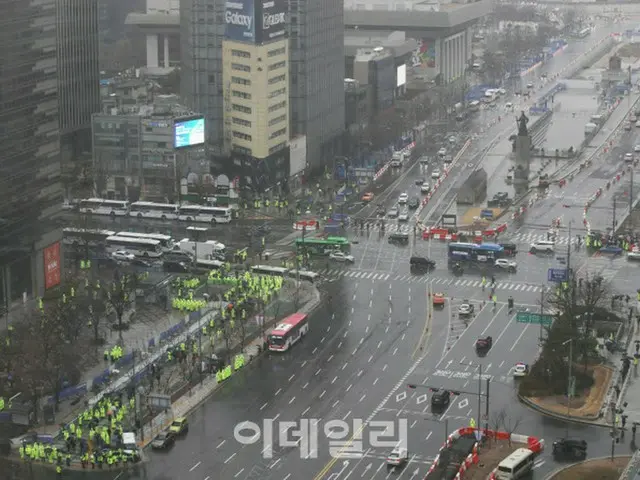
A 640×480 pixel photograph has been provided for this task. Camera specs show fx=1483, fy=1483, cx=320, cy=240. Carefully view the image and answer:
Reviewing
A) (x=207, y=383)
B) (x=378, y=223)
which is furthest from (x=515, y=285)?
(x=207, y=383)

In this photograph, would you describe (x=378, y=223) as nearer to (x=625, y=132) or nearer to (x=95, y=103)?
(x=95, y=103)

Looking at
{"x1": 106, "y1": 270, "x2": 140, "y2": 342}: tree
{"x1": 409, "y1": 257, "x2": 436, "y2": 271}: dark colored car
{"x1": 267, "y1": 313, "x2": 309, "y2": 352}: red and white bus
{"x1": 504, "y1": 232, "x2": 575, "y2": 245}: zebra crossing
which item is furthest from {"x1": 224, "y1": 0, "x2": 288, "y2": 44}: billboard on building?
{"x1": 267, "y1": 313, "x2": 309, "y2": 352}: red and white bus

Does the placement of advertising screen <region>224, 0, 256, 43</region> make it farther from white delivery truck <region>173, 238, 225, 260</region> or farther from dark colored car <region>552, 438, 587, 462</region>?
dark colored car <region>552, 438, 587, 462</region>

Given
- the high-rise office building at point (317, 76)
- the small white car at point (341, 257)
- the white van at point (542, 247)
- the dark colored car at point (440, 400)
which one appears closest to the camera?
the dark colored car at point (440, 400)

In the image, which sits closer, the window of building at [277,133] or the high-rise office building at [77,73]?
the window of building at [277,133]

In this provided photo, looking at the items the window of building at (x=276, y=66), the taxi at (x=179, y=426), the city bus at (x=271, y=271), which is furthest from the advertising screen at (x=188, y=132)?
the taxi at (x=179, y=426)

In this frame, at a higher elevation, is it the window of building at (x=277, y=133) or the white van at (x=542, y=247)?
the window of building at (x=277, y=133)

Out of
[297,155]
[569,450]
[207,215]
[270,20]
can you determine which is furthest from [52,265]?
[569,450]

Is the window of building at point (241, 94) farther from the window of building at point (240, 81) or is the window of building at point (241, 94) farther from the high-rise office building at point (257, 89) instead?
the window of building at point (240, 81)
